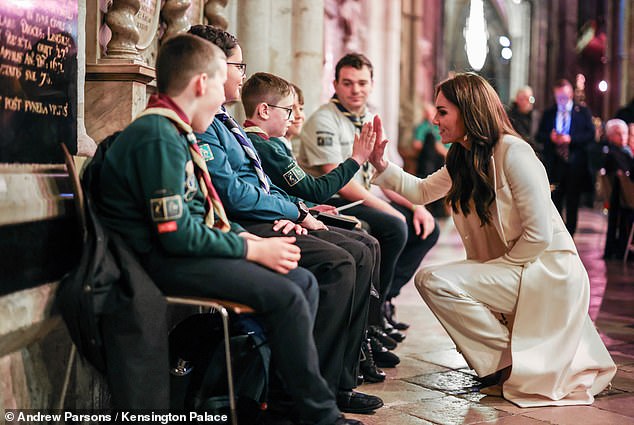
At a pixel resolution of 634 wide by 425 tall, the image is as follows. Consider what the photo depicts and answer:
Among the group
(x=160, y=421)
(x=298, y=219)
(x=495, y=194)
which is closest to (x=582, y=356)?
(x=495, y=194)

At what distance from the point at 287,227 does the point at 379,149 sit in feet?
3.25

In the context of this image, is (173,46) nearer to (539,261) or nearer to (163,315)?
(163,315)

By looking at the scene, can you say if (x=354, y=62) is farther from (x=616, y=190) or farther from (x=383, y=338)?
(x=616, y=190)

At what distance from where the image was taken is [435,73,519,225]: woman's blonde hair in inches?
153

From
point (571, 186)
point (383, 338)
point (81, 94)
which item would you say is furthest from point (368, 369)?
point (571, 186)

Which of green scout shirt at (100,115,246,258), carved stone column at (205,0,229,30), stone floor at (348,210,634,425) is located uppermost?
carved stone column at (205,0,229,30)

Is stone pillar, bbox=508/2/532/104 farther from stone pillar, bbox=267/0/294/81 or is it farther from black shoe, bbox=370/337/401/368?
black shoe, bbox=370/337/401/368

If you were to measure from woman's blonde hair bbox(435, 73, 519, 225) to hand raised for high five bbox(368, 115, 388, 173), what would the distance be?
1.06 feet

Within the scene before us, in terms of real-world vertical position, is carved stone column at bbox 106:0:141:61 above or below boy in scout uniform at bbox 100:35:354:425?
above

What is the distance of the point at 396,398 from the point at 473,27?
3407cm

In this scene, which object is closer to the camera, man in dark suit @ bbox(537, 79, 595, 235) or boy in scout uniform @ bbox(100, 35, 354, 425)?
boy in scout uniform @ bbox(100, 35, 354, 425)

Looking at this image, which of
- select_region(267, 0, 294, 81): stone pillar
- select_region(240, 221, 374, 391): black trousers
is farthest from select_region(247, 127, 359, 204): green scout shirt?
select_region(267, 0, 294, 81): stone pillar

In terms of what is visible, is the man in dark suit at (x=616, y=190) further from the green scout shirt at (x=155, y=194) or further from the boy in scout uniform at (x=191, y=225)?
the green scout shirt at (x=155, y=194)

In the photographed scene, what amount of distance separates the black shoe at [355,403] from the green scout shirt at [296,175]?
33.2 inches
